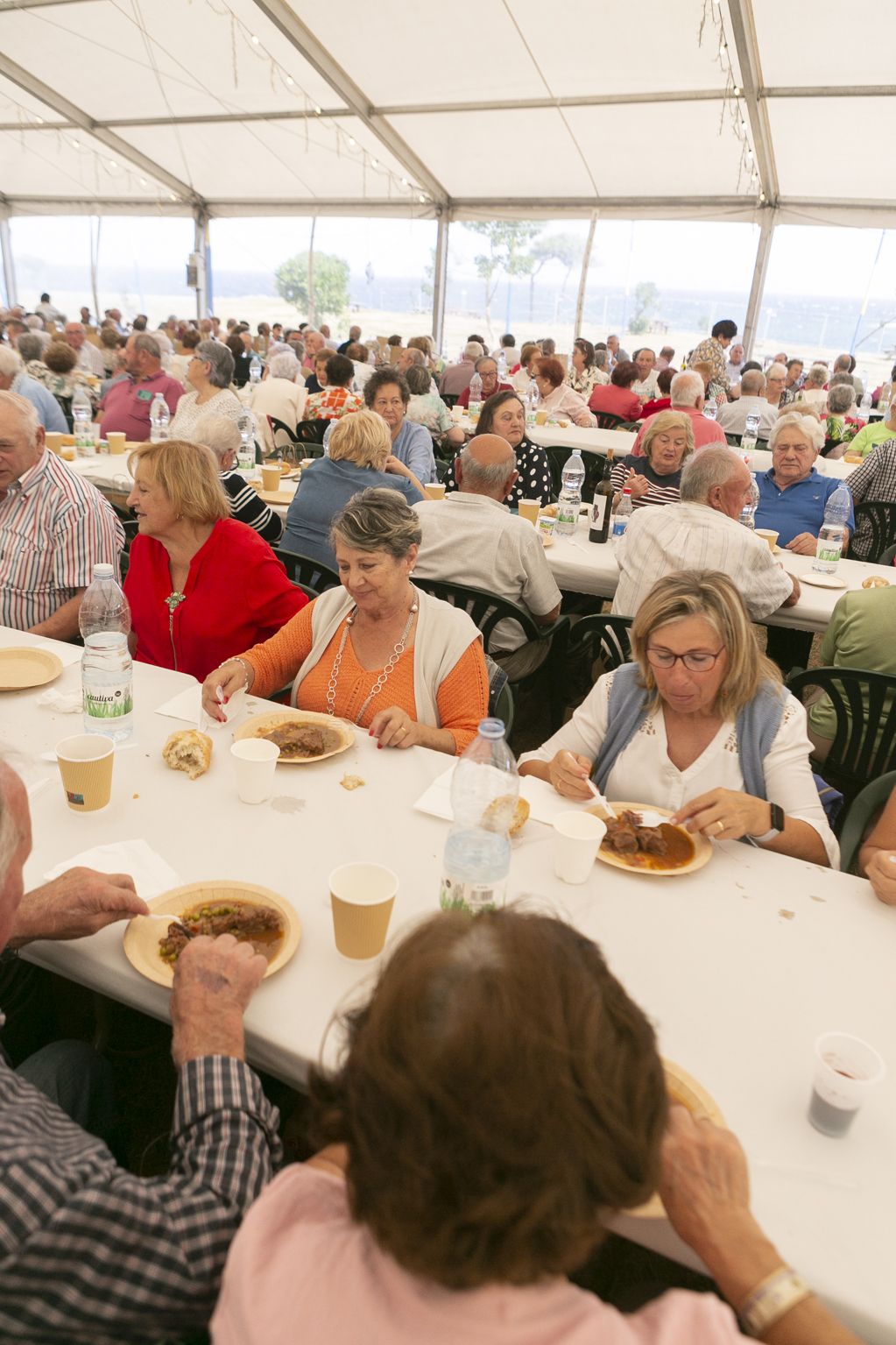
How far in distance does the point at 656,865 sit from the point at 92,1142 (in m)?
1.09

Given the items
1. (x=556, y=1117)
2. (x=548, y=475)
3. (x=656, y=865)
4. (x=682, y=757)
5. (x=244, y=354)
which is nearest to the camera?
(x=556, y=1117)

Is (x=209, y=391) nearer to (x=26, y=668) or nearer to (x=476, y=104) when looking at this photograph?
(x=26, y=668)

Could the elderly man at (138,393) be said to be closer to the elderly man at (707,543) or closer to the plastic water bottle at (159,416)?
the plastic water bottle at (159,416)

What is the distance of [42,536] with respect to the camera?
295 centimetres

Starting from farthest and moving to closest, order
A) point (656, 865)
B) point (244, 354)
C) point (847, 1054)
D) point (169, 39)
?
1. point (244, 354)
2. point (169, 39)
3. point (656, 865)
4. point (847, 1054)

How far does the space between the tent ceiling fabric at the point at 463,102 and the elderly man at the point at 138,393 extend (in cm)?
545

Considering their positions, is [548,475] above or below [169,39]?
below

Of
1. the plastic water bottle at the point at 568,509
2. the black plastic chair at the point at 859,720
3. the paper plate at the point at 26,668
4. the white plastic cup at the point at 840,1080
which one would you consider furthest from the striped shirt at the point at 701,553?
the white plastic cup at the point at 840,1080

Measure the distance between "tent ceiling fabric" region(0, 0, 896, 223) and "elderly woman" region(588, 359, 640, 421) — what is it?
3.19 m

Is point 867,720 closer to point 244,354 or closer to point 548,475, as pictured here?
point 548,475

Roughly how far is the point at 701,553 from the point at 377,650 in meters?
1.59

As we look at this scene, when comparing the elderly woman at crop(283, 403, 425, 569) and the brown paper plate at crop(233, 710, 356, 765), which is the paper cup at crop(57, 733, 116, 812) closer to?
the brown paper plate at crop(233, 710, 356, 765)

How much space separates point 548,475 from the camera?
5.35m

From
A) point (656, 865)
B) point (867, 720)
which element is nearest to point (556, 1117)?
point (656, 865)
